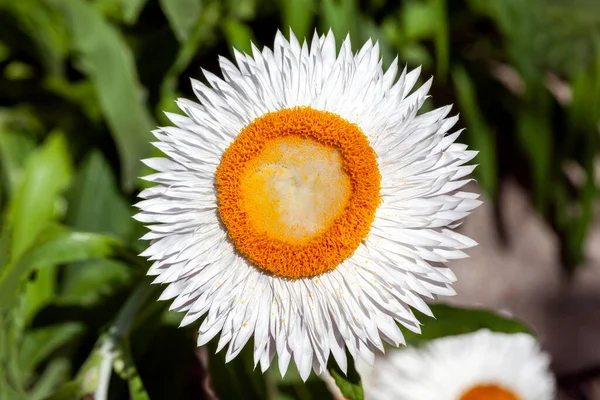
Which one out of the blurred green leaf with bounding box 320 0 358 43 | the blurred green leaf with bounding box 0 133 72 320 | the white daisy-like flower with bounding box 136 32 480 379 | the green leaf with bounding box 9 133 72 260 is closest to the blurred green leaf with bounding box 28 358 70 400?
the blurred green leaf with bounding box 0 133 72 320

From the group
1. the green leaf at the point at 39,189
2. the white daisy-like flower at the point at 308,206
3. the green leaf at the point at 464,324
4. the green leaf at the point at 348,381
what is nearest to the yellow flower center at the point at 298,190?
the white daisy-like flower at the point at 308,206

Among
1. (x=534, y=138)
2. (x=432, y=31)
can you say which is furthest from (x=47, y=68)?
(x=534, y=138)

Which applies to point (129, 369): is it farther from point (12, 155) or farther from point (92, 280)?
point (12, 155)

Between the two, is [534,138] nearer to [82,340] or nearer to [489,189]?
[489,189]

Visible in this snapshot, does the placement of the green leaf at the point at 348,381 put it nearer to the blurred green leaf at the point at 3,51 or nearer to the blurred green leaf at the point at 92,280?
the blurred green leaf at the point at 92,280

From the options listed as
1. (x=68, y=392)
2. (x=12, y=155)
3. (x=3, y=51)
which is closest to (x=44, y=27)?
(x=3, y=51)

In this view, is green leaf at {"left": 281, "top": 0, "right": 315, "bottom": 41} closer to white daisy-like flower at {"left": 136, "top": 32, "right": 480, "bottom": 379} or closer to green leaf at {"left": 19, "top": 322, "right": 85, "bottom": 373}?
white daisy-like flower at {"left": 136, "top": 32, "right": 480, "bottom": 379}
